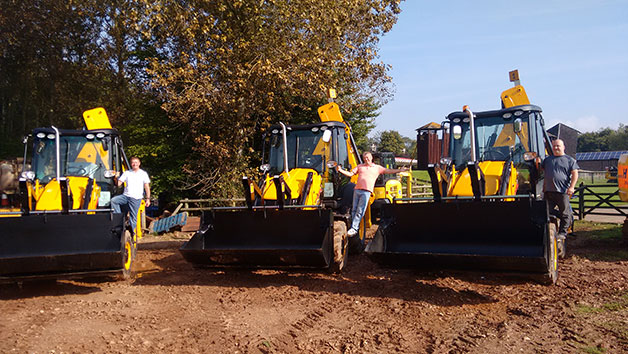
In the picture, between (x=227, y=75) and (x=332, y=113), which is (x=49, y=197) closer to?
(x=332, y=113)

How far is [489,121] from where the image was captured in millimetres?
8438

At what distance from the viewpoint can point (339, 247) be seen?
732 cm

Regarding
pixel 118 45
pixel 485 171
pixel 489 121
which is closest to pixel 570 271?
pixel 485 171

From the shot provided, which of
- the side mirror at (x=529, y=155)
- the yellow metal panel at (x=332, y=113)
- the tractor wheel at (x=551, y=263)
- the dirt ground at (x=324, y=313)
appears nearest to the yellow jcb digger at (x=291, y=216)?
the dirt ground at (x=324, y=313)

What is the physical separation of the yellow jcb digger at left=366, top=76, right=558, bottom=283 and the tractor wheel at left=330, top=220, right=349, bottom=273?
0.50 m

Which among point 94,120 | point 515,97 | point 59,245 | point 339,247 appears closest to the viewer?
point 59,245

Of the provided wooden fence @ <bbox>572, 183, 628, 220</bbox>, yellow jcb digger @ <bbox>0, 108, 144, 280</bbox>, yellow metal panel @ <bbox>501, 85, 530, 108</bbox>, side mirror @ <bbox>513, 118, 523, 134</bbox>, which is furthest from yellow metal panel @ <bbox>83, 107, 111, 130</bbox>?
wooden fence @ <bbox>572, 183, 628, 220</bbox>


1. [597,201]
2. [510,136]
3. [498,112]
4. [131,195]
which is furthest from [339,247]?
[597,201]

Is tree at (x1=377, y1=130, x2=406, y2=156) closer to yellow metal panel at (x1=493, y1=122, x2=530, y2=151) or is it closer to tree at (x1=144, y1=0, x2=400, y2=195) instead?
tree at (x1=144, y1=0, x2=400, y2=195)

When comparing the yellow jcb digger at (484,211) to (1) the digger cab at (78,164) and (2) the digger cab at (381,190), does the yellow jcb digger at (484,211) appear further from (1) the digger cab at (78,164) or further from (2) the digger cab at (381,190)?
(1) the digger cab at (78,164)

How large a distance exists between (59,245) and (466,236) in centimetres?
555

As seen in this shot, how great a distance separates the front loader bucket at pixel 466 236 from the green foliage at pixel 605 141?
85.2m

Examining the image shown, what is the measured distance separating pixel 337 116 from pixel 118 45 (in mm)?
18365

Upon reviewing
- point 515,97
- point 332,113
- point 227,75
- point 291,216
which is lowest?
point 291,216
